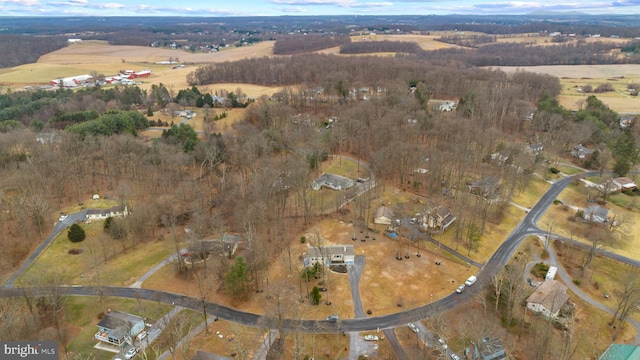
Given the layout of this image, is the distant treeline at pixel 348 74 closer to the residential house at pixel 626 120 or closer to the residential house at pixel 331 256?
the residential house at pixel 626 120

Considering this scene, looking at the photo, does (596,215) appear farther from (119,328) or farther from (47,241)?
(47,241)

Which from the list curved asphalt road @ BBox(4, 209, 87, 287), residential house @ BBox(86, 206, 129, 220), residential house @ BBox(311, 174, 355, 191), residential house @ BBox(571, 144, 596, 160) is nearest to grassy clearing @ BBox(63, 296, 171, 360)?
curved asphalt road @ BBox(4, 209, 87, 287)

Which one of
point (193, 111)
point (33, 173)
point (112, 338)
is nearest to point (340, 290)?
point (112, 338)

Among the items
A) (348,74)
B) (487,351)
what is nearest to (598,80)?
(348,74)

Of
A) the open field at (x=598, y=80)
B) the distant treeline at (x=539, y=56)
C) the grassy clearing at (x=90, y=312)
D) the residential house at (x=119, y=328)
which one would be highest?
the distant treeline at (x=539, y=56)

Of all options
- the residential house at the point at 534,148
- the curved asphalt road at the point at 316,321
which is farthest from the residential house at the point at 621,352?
the residential house at the point at 534,148

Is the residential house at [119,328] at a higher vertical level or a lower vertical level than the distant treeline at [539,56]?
lower

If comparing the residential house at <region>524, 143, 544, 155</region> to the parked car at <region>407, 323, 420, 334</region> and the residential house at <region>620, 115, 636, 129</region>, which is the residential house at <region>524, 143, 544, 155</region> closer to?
the residential house at <region>620, 115, 636, 129</region>
